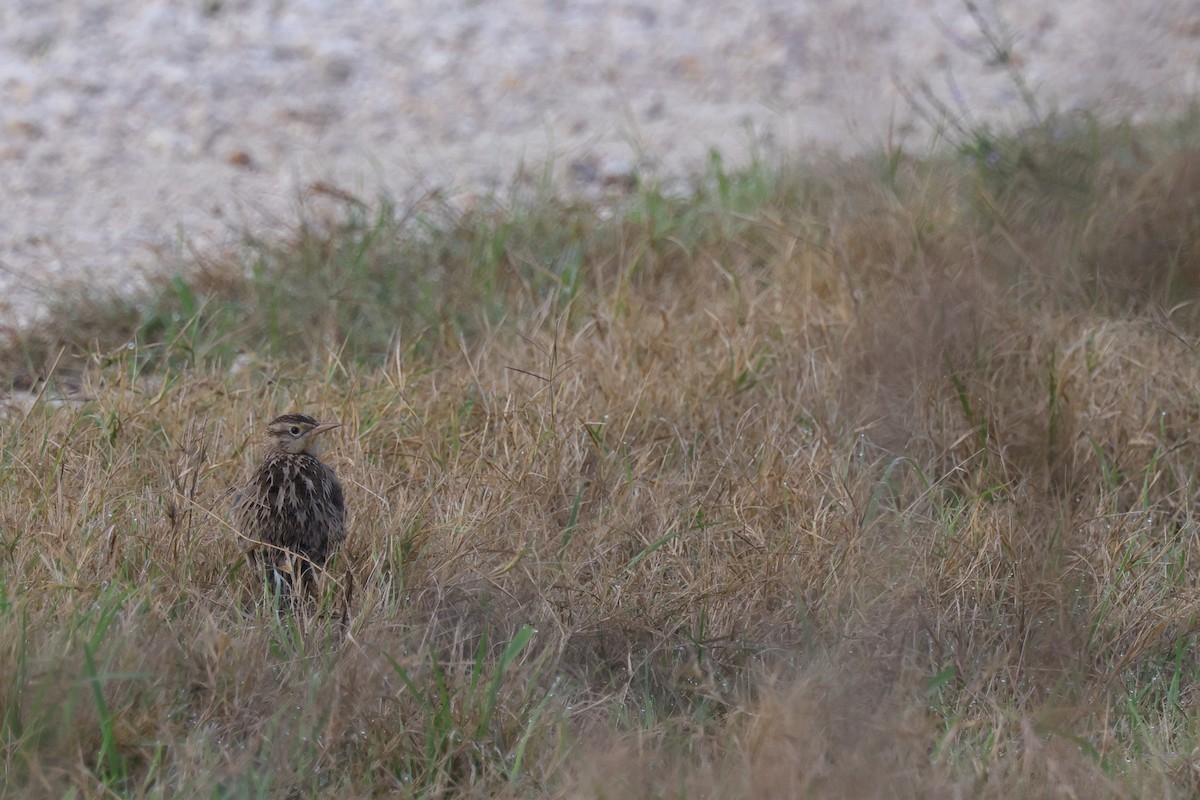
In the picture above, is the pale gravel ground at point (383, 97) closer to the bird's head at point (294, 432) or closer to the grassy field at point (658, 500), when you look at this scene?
the grassy field at point (658, 500)

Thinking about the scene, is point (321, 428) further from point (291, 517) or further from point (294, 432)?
point (291, 517)

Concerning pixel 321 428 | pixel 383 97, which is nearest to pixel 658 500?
pixel 321 428

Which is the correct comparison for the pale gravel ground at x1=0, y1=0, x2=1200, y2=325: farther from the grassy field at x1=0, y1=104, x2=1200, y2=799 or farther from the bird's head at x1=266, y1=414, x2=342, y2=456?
the bird's head at x1=266, y1=414, x2=342, y2=456

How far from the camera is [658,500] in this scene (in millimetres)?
3736

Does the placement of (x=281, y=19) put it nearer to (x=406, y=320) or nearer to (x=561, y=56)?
(x=561, y=56)

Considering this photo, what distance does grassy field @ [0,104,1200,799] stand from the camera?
108 inches

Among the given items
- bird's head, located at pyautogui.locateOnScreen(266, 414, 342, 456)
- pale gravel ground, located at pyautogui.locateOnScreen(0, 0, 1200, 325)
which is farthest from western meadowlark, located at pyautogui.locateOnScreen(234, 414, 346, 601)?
pale gravel ground, located at pyautogui.locateOnScreen(0, 0, 1200, 325)

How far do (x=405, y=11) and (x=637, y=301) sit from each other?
12.1ft

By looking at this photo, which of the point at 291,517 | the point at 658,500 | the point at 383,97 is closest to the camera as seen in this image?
the point at 291,517

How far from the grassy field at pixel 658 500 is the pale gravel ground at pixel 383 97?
2.23ft

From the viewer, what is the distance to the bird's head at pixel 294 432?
3453 millimetres

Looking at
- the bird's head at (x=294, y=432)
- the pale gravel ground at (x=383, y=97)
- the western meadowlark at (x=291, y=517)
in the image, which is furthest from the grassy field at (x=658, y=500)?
the pale gravel ground at (x=383, y=97)

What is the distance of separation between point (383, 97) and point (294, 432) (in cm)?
387

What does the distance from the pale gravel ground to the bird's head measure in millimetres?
1878
